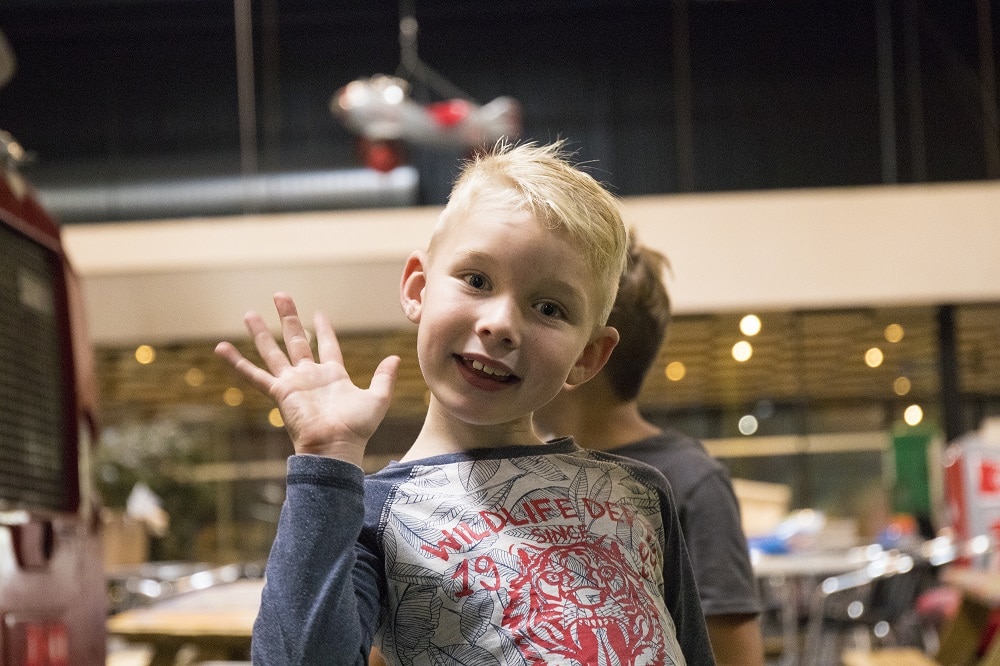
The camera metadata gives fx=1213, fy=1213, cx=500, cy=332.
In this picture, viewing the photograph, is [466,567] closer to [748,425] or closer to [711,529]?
[711,529]

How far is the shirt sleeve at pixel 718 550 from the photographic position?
5.26 feet

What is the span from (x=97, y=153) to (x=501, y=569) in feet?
42.4

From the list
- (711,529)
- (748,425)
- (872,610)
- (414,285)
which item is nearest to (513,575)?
(414,285)

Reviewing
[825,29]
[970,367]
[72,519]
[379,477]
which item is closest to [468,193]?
[379,477]

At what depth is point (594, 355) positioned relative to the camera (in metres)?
1.09

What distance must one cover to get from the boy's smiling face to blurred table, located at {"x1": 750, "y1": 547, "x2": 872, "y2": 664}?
4378mm

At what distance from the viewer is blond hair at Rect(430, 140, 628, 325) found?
0.96 meters

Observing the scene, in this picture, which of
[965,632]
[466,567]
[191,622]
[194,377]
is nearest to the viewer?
[466,567]

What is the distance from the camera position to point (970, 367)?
38.6 ft

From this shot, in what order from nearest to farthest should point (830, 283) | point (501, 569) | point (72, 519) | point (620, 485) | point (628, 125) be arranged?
point (501, 569), point (620, 485), point (72, 519), point (830, 283), point (628, 125)

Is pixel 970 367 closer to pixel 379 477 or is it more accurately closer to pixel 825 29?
pixel 825 29

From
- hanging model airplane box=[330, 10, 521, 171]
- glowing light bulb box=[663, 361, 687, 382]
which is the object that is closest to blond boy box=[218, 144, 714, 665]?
hanging model airplane box=[330, 10, 521, 171]

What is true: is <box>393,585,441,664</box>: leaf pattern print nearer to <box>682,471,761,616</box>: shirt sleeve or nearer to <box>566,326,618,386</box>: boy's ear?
<box>566,326,618,386</box>: boy's ear

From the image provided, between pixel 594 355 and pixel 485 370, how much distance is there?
158mm
